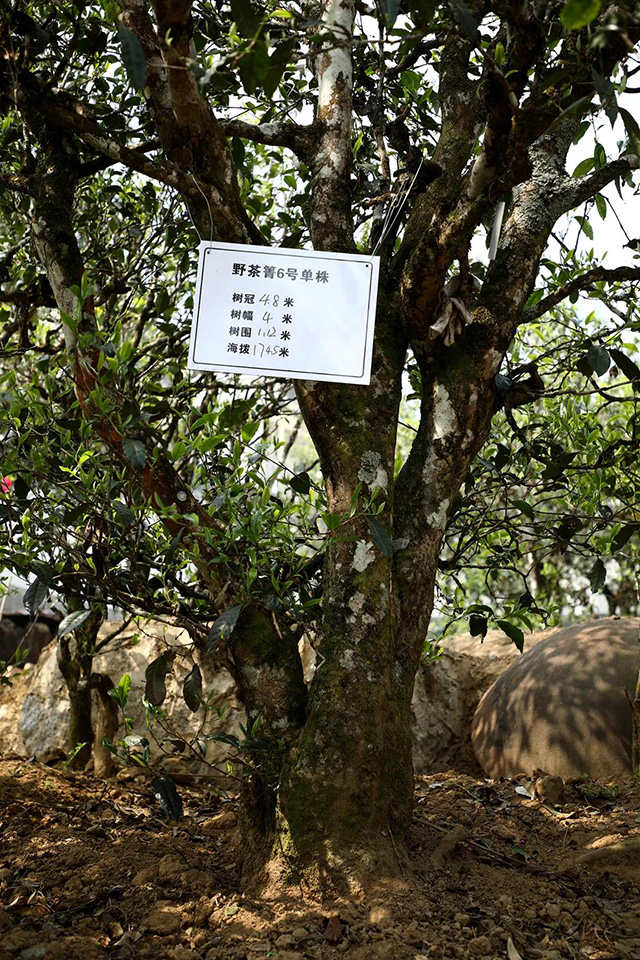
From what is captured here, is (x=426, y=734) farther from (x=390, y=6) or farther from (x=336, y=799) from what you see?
(x=390, y=6)

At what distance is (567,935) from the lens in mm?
2057

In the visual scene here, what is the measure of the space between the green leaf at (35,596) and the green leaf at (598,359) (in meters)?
1.68

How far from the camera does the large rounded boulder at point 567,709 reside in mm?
3465

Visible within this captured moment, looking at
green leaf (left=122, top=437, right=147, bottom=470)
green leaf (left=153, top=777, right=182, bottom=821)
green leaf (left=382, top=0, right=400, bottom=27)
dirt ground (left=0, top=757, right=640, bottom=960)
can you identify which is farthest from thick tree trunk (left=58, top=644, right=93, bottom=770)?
green leaf (left=382, top=0, right=400, bottom=27)

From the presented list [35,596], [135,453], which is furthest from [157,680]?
[135,453]

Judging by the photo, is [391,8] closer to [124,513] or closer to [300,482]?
[124,513]

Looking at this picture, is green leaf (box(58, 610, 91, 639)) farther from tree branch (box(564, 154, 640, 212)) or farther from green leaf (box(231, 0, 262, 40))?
tree branch (box(564, 154, 640, 212))

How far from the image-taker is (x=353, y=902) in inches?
81.4

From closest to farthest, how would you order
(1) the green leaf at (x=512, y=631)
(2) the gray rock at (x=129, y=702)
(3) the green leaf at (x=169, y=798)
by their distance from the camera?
(3) the green leaf at (x=169, y=798) < (1) the green leaf at (x=512, y=631) < (2) the gray rock at (x=129, y=702)

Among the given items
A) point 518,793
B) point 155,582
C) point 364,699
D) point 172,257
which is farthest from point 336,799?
point 172,257

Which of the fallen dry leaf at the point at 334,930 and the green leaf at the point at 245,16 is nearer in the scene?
the green leaf at the point at 245,16

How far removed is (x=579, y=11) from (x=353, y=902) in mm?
1875

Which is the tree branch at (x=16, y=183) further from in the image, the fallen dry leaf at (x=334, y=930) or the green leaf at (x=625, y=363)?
the fallen dry leaf at (x=334, y=930)

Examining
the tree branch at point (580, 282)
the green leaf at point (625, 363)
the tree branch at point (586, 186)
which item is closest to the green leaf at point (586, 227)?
the tree branch at point (586, 186)
